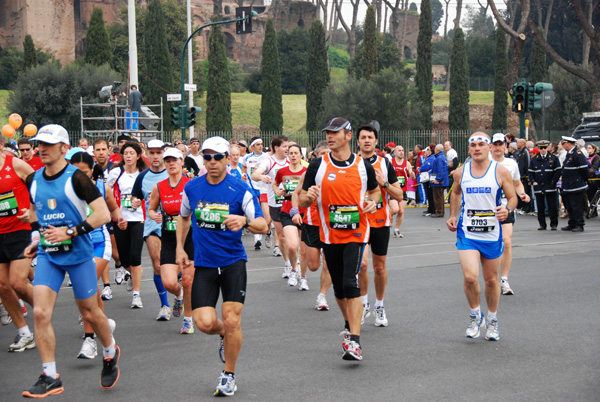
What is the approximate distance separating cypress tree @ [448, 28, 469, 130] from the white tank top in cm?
5235

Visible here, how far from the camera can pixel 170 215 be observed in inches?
338

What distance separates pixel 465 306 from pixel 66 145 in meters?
5.45

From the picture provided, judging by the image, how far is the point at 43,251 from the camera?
6387 millimetres

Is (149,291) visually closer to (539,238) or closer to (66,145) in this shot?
(66,145)

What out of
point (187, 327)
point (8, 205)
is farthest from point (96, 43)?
point (187, 327)

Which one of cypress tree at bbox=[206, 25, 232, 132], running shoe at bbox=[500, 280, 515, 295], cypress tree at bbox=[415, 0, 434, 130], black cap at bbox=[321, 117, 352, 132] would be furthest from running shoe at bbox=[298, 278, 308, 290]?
cypress tree at bbox=[206, 25, 232, 132]

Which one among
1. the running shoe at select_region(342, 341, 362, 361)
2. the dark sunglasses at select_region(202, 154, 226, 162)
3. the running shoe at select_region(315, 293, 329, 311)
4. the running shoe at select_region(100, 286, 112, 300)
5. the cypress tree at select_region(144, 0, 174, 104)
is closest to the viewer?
the dark sunglasses at select_region(202, 154, 226, 162)

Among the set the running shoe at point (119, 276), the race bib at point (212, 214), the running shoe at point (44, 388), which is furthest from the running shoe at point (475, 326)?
the running shoe at point (119, 276)

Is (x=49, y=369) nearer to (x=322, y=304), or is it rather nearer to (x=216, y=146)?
(x=216, y=146)

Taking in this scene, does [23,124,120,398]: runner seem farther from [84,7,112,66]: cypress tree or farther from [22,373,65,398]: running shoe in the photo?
[84,7,112,66]: cypress tree

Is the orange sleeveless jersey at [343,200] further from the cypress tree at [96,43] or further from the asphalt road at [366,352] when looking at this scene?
the cypress tree at [96,43]

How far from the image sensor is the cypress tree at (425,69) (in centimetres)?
5643

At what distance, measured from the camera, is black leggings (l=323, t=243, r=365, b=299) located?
7.05 metres

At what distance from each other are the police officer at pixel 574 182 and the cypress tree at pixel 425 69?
36573 mm
